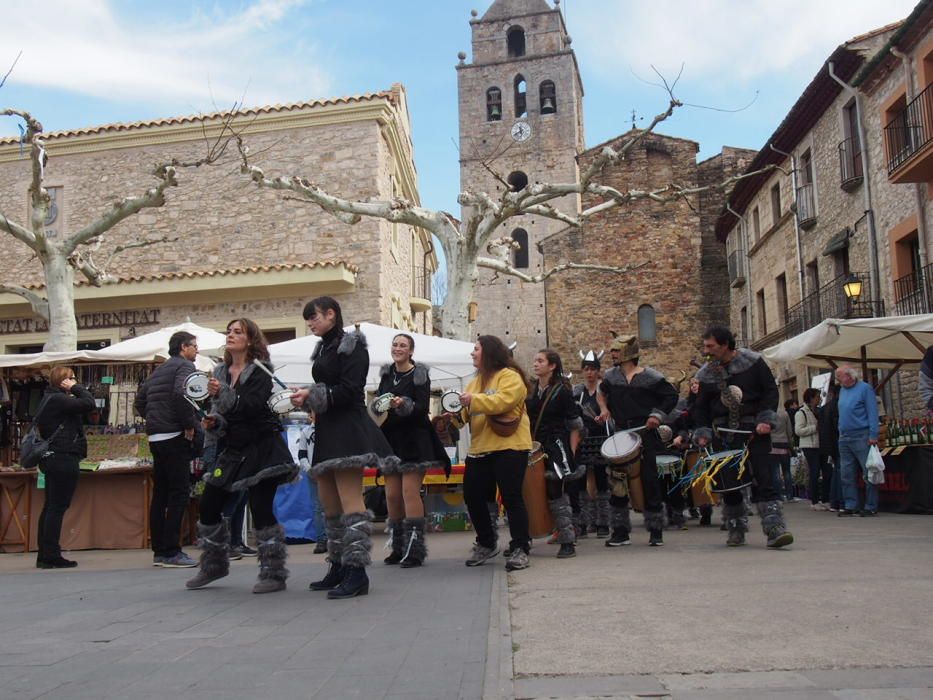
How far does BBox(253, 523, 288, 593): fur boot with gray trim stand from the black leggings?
2.3 inches

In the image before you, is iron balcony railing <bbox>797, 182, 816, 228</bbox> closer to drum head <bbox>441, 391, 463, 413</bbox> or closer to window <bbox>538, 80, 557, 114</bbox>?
drum head <bbox>441, 391, 463, 413</bbox>

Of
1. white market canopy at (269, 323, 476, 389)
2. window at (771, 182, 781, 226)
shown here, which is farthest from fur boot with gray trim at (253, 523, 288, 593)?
window at (771, 182, 781, 226)

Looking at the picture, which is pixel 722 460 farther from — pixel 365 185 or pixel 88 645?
pixel 365 185

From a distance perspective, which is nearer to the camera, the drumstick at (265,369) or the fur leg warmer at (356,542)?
the fur leg warmer at (356,542)

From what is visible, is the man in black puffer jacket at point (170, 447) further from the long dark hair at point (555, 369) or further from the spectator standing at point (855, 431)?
the spectator standing at point (855, 431)

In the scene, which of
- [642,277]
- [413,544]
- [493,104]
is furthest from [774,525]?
[493,104]

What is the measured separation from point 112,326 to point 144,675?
704 inches

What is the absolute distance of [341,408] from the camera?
562cm

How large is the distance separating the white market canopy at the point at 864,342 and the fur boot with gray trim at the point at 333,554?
8.67 metres

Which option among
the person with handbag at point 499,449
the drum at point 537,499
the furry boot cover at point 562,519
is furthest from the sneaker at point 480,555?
the furry boot cover at point 562,519

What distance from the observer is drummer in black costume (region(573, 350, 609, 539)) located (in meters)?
8.96

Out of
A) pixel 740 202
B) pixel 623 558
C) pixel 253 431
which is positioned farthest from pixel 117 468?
pixel 740 202

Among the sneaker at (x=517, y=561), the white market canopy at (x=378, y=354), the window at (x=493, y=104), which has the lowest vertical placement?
the sneaker at (x=517, y=561)

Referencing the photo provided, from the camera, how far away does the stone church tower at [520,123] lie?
158ft
